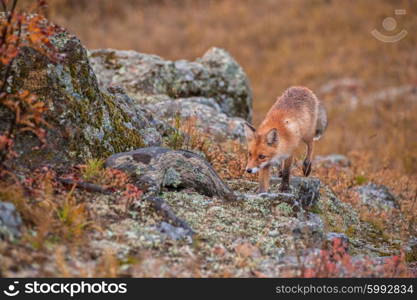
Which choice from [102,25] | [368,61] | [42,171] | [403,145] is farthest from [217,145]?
[102,25]

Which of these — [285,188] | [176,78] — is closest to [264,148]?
[285,188]

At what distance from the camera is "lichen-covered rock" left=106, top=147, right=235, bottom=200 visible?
675cm

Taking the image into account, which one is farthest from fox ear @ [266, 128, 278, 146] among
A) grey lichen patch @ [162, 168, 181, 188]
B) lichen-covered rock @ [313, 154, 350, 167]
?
lichen-covered rock @ [313, 154, 350, 167]

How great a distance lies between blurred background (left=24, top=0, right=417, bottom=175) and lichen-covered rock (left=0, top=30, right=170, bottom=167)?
11.2 metres

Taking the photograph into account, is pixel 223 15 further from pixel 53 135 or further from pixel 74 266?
pixel 74 266

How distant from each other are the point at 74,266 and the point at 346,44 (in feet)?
73.4

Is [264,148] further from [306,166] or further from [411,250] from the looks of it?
[411,250]

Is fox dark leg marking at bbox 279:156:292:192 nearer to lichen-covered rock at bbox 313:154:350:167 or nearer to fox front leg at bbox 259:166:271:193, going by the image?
fox front leg at bbox 259:166:271:193

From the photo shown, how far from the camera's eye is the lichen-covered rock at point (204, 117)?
429 inches

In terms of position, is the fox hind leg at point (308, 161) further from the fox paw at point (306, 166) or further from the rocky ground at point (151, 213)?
the rocky ground at point (151, 213)

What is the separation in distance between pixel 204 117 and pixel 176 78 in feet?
5.58

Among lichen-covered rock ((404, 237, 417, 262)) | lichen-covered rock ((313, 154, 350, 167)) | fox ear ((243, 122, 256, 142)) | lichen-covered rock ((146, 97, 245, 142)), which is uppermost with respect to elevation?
lichen-covered rock ((146, 97, 245, 142))

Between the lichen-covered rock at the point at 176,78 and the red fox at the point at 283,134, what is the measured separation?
3.82 m
